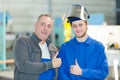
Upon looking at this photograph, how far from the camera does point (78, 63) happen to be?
1996mm

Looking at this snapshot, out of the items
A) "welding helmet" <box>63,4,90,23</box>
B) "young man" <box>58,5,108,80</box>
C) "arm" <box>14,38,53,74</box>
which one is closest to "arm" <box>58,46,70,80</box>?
Result: "young man" <box>58,5,108,80</box>

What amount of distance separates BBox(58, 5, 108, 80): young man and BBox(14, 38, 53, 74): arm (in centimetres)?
14

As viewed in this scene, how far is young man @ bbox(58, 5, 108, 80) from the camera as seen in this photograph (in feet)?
6.36

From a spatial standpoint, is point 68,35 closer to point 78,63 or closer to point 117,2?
point 78,63

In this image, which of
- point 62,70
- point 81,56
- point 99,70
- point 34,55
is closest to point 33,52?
point 34,55

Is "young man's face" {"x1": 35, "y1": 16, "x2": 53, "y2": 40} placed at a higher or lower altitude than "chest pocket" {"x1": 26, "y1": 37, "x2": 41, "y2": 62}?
higher

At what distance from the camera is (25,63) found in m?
1.96

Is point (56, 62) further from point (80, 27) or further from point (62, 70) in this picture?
point (80, 27)

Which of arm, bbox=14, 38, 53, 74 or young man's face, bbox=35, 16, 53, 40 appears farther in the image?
young man's face, bbox=35, 16, 53, 40

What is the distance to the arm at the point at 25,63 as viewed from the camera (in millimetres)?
1962

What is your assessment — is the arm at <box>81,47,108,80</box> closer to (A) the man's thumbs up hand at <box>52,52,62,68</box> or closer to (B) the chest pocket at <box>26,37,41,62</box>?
(A) the man's thumbs up hand at <box>52,52,62,68</box>

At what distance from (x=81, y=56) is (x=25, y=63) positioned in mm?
413

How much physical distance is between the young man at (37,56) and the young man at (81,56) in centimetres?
9

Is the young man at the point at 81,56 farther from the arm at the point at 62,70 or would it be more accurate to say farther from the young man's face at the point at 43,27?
the young man's face at the point at 43,27
